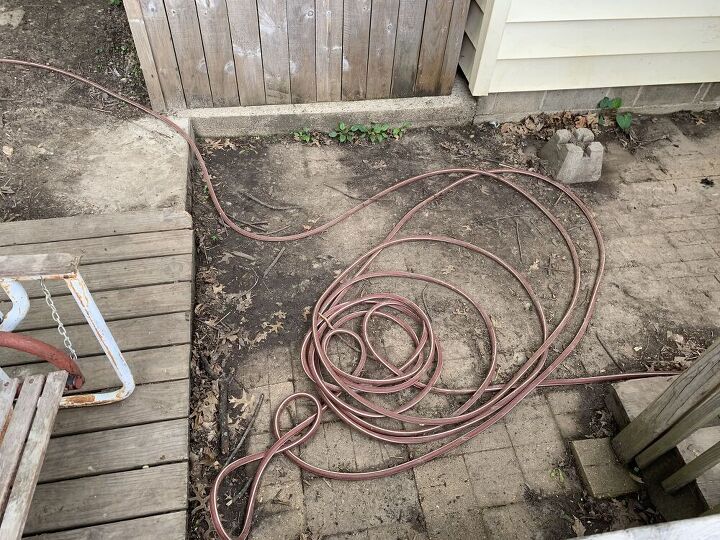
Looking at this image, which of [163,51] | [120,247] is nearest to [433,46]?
[163,51]

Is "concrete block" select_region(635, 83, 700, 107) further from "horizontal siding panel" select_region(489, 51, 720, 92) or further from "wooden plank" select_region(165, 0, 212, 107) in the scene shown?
"wooden plank" select_region(165, 0, 212, 107)

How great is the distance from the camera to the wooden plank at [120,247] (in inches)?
108

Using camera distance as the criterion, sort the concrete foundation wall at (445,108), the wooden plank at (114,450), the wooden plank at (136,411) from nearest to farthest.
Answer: the wooden plank at (114,450)
the wooden plank at (136,411)
the concrete foundation wall at (445,108)

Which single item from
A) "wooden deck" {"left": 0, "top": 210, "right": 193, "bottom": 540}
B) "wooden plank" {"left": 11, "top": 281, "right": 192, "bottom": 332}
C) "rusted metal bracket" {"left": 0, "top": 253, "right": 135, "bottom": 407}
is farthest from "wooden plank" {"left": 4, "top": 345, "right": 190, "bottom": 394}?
"rusted metal bracket" {"left": 0, "top": 253, "right": 135, "bottom": 407}

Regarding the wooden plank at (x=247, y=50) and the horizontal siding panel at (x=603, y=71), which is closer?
the wooden plank at (x=247, y=50)

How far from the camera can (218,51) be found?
3.43m

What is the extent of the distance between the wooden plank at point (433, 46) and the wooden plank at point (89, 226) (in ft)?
6.63

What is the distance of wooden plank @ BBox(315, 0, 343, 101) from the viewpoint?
335 cm

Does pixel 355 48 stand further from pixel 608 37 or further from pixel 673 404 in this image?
pixel 673 404

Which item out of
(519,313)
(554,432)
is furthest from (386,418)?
(519,313)

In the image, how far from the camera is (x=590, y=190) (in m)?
3.75

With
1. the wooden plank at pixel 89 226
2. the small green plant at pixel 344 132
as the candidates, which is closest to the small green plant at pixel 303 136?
the small green plant at pixel 344 132

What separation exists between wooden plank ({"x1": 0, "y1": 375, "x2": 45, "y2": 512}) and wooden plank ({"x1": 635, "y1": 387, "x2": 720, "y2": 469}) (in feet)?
7.94

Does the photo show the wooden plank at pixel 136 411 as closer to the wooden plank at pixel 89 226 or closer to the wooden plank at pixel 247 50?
the wooden plank at pixel 89 226
